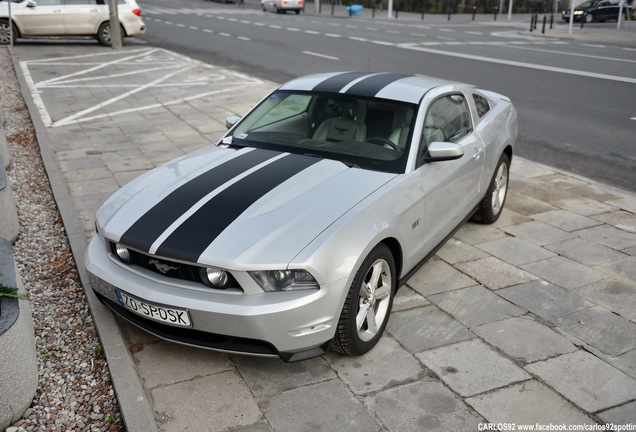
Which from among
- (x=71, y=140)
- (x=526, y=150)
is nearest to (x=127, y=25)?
(x=71, y=140)

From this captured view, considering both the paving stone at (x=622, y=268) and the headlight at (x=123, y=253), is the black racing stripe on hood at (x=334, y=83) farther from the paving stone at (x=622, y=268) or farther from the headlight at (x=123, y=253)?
the paving stone at (x=622, y=268)

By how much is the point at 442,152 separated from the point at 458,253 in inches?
56.6

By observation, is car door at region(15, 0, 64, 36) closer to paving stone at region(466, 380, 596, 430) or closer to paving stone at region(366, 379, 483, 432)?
paving stone at region(366, 379, 483, 432)

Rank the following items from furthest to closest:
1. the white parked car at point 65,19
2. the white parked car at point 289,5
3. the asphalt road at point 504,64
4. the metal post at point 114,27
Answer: the white parked car at point 289,5
the white parked car at point 65,19
the metal post at point 114,27
the asphalt road at point 504,64

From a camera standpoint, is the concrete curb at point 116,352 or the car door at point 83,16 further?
the car door at point 83,16

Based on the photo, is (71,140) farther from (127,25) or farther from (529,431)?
(127,25)

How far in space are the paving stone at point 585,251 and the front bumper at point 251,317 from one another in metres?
2.95

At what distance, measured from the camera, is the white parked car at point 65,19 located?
1962 centimetres

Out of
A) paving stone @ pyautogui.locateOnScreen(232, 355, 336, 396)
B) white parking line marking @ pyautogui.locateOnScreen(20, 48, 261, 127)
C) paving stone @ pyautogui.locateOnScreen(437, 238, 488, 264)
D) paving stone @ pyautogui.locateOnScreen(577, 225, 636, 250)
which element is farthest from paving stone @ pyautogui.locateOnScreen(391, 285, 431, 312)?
white parking line marking @ pyautogui.locateOnScreen(20, 48, 261, 127)

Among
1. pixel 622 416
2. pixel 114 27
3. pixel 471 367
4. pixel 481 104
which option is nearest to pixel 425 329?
pixel 471 367

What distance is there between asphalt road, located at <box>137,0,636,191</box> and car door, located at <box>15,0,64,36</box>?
339 cm

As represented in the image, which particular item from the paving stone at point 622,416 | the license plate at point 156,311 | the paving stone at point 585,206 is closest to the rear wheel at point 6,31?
the paving stone at point 585,206

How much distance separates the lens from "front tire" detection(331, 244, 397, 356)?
12.8ft

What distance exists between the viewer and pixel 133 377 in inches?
150
